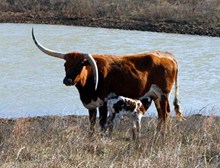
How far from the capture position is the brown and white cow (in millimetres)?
9109

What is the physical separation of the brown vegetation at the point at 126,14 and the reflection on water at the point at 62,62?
1.56 metres

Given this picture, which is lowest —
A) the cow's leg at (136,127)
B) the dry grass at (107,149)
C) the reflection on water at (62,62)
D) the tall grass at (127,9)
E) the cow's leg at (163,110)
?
the tall grass at (127,9)

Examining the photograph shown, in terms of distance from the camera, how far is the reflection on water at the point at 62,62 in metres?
14.0

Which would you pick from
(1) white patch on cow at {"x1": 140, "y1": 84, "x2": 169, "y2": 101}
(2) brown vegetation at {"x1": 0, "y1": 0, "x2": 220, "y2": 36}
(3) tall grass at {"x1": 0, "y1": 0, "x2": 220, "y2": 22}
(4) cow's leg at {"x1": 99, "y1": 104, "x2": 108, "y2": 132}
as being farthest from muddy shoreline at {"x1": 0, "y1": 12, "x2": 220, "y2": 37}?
(4) cow's leg at {"x1": 99, "y1": 104, "x2": 108, "y2": 132}

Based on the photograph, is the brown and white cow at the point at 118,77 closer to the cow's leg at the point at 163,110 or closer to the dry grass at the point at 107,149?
the cow's leg at the point at 163,110

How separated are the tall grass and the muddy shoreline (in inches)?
33.3

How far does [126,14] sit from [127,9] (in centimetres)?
117

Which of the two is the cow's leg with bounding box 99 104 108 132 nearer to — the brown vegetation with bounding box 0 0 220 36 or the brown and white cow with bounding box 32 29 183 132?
the brown and white cow with bounding box 32 29 183 132

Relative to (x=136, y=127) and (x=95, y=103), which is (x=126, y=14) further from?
(x=136, y=127)

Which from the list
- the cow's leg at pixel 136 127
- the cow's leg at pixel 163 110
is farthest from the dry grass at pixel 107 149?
the cow's leg at pixel 163 110

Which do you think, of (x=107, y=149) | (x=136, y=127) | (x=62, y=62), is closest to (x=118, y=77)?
(x=136, y=127)

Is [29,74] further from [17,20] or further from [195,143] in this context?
[17,20]

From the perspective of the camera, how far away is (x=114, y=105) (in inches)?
357

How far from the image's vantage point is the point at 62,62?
728 inches
